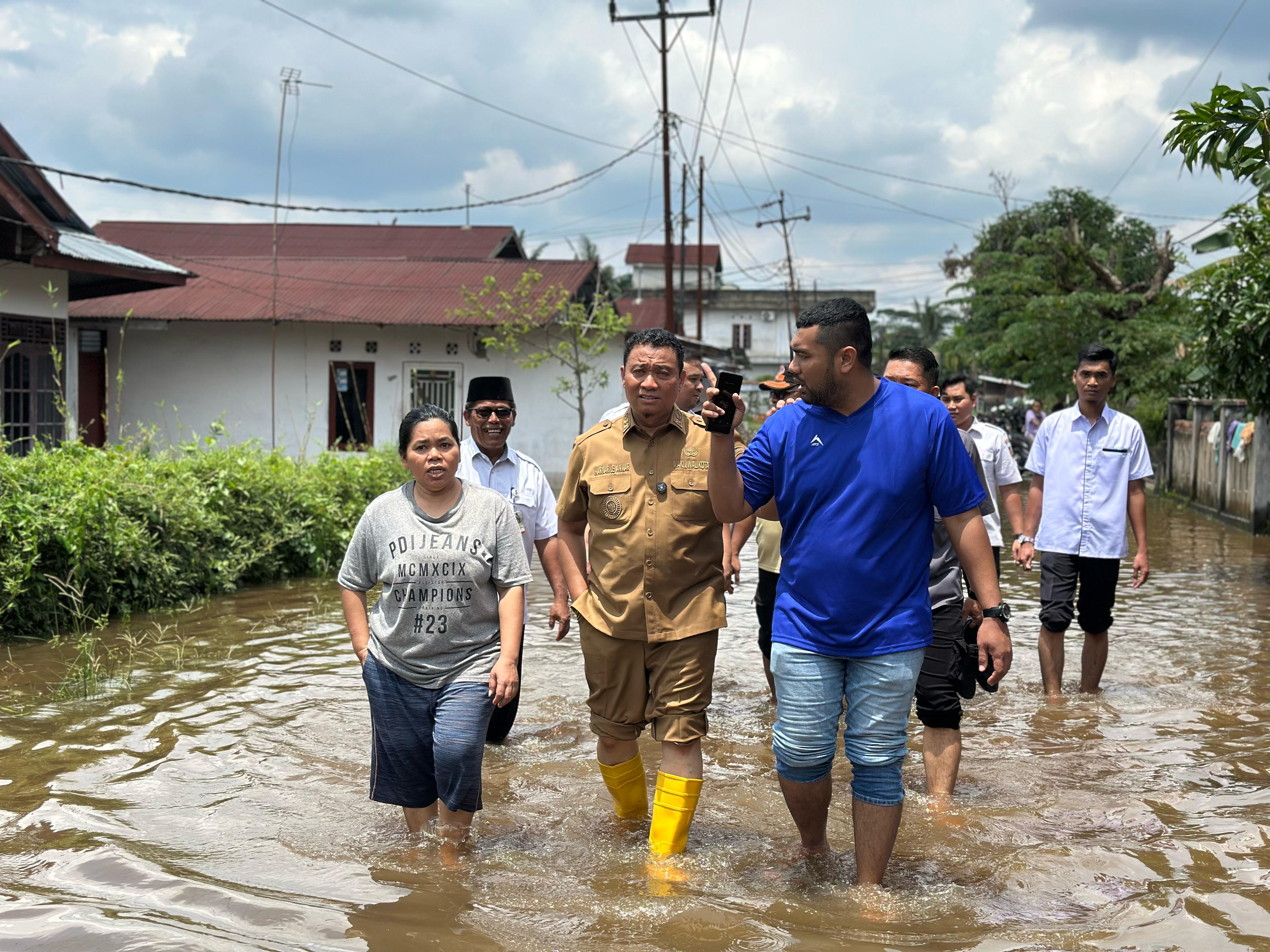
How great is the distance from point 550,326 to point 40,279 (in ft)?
37.9

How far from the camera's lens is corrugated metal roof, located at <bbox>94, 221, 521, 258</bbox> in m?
32.5

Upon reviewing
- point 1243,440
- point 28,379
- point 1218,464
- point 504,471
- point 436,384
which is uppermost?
point 436,384

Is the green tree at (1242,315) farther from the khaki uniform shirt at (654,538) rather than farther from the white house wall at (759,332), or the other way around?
the white house wall at (759,332)

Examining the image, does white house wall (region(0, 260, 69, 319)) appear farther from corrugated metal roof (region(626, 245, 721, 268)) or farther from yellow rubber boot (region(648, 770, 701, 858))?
corrugated metal roof (region(626, 245, 721, 268))

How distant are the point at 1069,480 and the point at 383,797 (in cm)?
458

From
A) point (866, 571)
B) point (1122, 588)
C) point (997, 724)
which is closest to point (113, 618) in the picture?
point (997, 724)

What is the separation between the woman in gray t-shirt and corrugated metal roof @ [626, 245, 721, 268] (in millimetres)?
63497

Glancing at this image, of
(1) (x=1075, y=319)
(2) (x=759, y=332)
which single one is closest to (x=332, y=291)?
(1) (x=1075, y=319)

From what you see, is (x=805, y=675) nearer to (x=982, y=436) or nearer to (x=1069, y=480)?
(x=982, y=436)

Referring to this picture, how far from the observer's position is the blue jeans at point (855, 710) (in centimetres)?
400

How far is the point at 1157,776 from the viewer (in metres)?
5.66

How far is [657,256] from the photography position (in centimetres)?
6825

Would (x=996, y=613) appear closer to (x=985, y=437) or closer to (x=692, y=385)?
(x=985, y=437)

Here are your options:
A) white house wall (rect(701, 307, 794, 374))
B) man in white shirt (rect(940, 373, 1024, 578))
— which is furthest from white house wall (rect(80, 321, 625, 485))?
white house wall (rect(701, 307, 794, 374))
